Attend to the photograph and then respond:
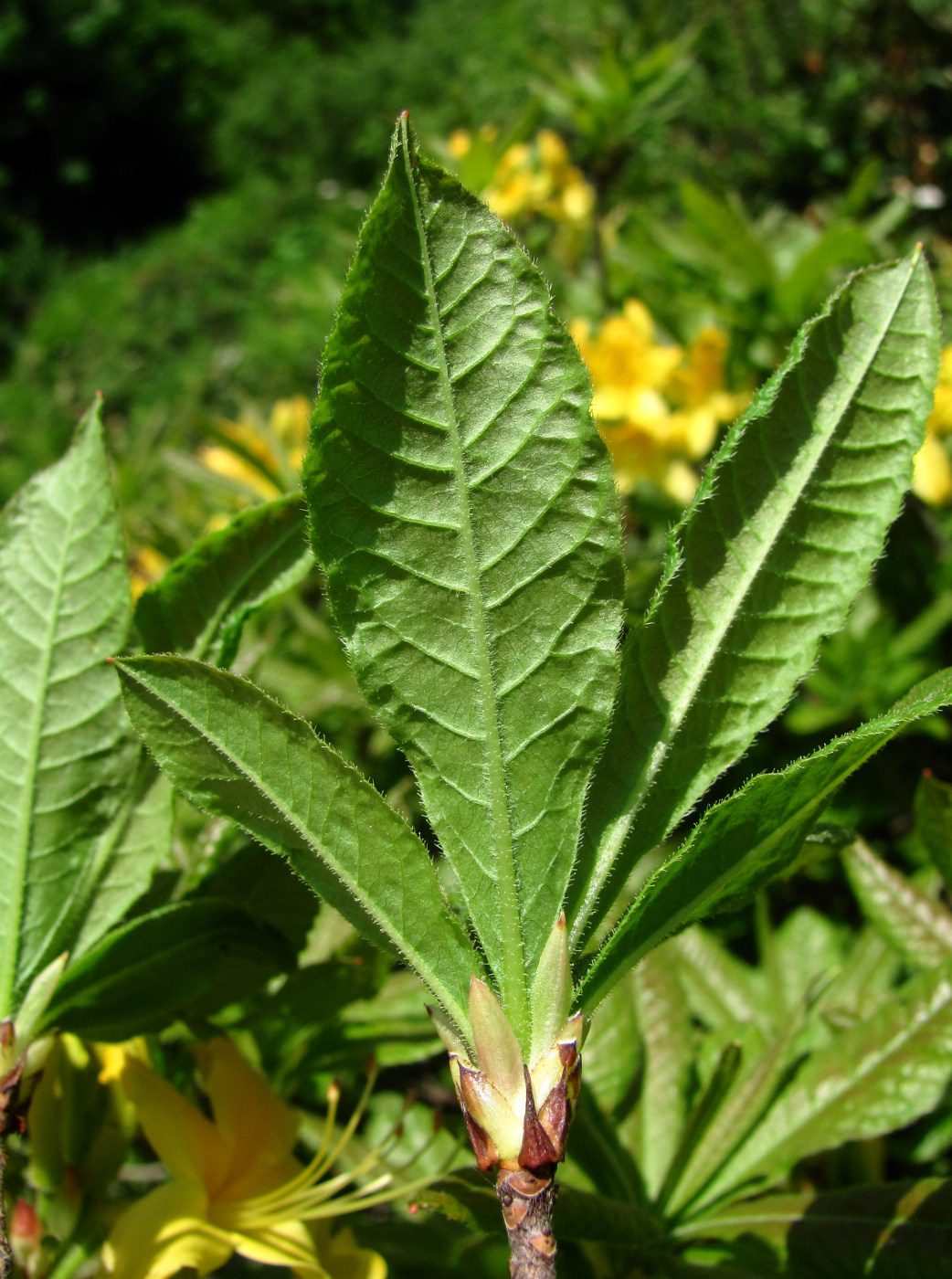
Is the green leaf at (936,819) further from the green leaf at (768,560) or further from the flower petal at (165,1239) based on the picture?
the flower petal at (165,1239)

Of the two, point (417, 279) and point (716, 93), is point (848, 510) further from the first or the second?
point (716, 93)

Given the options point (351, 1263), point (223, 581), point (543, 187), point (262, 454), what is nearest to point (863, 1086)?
point (351, 1263)

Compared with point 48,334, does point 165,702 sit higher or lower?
lower

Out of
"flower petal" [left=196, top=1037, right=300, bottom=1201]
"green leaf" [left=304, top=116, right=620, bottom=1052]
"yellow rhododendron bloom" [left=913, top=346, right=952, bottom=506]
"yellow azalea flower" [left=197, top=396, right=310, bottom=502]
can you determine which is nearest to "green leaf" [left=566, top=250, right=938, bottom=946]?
"green leaf" [left=304, top=116, right=620, bottom=1052]

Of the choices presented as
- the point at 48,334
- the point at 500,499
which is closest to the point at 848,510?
the point at 500,499

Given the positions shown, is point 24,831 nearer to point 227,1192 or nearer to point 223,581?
point 223,581

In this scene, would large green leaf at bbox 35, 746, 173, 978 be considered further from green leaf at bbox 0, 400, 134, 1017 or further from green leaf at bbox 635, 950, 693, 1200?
green leaf at bbox 635, 950, 693, 1200
